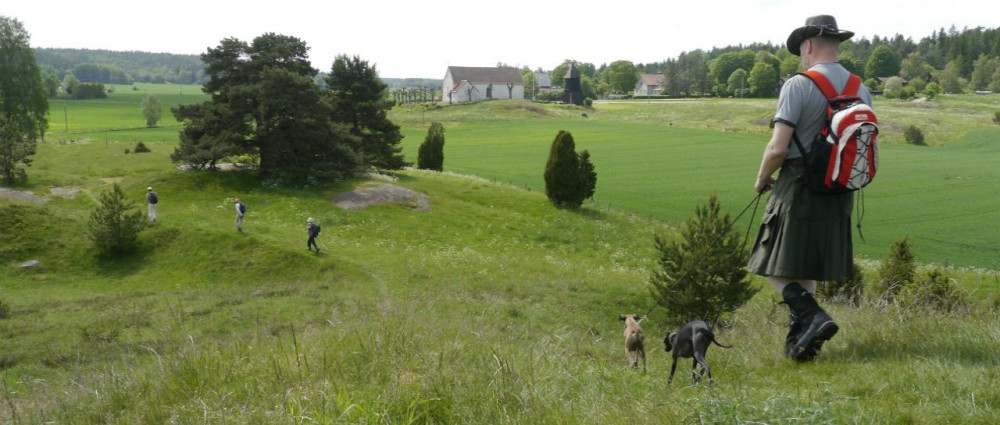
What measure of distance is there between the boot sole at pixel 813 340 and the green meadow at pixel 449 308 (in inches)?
5.5

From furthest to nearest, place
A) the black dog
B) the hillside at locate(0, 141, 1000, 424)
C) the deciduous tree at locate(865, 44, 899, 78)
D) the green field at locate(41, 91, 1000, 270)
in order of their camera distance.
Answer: the deciduous tree at locate(865, 44, 899, 78) → the green field at locate(41, 91, 1000, 270) → the black dog → the hillside at locate(0, 141, 1000, 424)

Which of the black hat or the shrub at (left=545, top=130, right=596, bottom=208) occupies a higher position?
the black hat

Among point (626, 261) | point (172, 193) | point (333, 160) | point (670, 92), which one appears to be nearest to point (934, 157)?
point (626, 261)

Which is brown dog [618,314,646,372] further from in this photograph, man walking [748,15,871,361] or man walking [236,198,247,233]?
man walking [236,198,247,233]

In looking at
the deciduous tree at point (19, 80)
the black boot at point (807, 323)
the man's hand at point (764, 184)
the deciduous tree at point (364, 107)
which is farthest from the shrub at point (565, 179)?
the deciduous tree at point (19, 80)

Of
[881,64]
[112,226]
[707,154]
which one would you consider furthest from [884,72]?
[112,226]

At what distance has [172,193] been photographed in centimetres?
3306

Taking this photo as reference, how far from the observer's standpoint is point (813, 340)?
5570 mm

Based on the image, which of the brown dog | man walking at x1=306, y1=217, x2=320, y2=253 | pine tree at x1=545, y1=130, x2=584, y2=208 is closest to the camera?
the brown dog

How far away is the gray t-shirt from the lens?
5621 millimetres

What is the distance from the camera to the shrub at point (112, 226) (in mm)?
25234

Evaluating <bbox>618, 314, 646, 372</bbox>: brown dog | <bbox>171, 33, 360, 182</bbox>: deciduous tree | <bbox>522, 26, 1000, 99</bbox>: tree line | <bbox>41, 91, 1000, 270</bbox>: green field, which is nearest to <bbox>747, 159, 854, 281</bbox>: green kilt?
<bbox>618, 314, 646, 372</bbox>: brown dog

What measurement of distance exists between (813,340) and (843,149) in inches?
66.6

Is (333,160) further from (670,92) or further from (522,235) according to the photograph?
(670,92)
